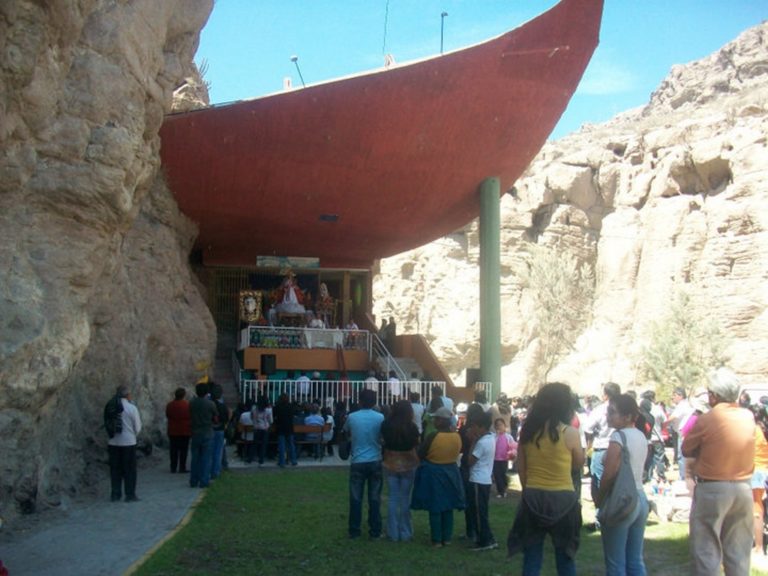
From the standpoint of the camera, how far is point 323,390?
18.1 meters

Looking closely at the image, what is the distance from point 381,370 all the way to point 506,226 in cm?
2244

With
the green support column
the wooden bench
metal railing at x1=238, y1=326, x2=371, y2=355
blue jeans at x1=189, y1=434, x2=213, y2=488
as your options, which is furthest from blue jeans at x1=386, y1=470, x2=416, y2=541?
metal railing at x1=238, y1=326, x2=371, y2=355

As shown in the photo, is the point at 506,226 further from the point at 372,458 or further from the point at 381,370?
the point at 372,458

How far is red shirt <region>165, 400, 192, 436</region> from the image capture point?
11.9 metres

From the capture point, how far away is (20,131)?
314 inches

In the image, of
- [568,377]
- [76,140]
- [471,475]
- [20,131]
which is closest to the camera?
[471,475]

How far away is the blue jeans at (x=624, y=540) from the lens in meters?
4.93

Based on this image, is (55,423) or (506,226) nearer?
(55,423)

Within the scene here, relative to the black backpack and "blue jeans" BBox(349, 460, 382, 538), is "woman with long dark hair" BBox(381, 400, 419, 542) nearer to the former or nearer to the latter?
"blue jeans" BBox(349, 460, 382, 538)

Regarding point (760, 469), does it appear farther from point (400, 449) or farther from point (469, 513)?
point (400, 449)

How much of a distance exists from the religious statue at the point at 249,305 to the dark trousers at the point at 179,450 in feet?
40.6

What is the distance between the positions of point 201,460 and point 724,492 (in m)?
7.66

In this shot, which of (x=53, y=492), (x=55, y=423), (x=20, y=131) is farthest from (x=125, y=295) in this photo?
(x=20, y=131)

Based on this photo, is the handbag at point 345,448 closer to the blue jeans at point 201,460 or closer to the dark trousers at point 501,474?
the dark trousers at point 501,474
